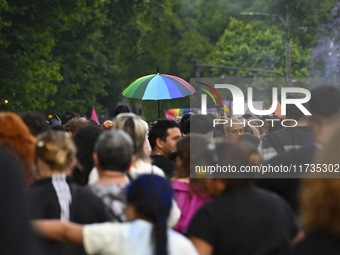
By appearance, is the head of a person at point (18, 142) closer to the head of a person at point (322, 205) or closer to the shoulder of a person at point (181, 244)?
the shoulder of a person at point (181, 244)

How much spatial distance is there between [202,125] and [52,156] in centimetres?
338

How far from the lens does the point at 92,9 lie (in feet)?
84.2

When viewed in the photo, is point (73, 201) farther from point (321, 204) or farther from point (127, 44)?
point (127, 44)

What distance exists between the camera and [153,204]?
9.81 feet

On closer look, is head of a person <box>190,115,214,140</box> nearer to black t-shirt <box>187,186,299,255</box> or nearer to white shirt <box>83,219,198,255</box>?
black t-shirt <box>187,186,299,255</box>

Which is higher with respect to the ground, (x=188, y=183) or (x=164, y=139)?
(x=164, y=139)

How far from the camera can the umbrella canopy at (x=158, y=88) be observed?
805cm

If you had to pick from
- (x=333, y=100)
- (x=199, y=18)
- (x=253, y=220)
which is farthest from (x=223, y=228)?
(x=199, y=18)

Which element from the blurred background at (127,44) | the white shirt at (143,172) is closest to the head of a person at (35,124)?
the white shirt at (143,172)

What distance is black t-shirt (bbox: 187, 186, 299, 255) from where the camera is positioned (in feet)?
10.3

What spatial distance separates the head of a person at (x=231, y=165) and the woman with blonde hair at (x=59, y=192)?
2.12ft

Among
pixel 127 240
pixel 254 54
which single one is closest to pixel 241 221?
pixel 127 240

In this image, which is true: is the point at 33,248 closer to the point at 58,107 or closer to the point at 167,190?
the point at 167,190

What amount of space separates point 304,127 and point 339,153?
3.05 m
